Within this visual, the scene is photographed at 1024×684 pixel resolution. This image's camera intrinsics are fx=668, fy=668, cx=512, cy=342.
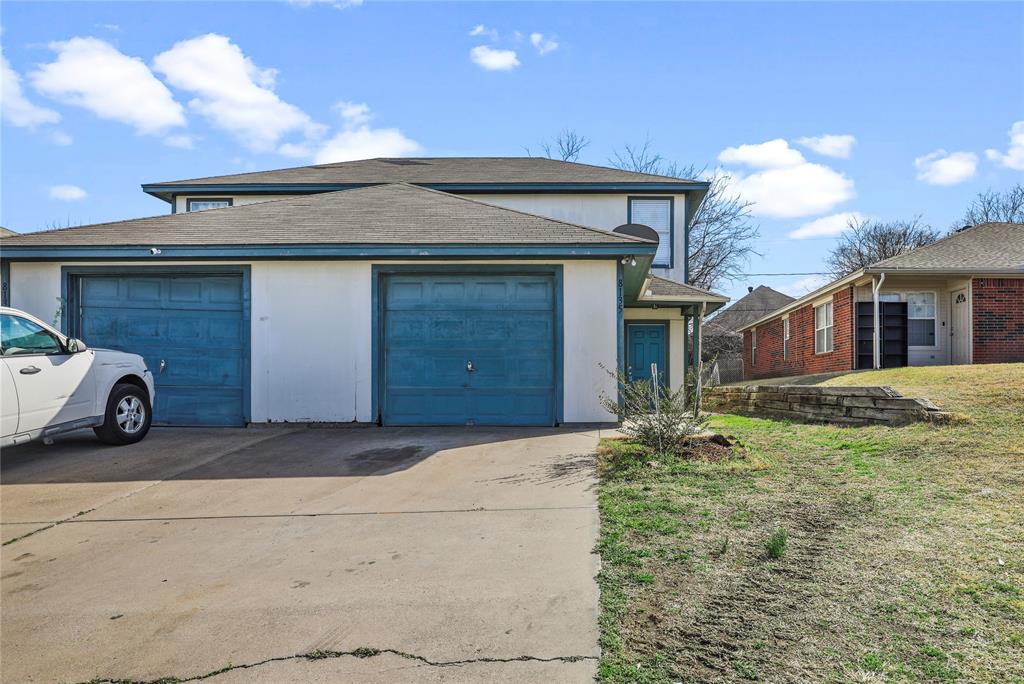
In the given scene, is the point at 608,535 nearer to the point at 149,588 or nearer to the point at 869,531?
the point at 869,531

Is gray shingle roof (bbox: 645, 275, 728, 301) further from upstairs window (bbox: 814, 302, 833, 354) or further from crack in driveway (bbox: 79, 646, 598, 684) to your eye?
crack in driveway (bbox: 79, 646, 598, 684)

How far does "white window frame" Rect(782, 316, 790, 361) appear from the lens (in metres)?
25.4

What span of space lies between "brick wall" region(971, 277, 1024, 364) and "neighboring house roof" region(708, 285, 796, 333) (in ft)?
74.4

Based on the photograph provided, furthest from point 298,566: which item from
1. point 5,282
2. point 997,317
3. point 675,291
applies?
point 997,317

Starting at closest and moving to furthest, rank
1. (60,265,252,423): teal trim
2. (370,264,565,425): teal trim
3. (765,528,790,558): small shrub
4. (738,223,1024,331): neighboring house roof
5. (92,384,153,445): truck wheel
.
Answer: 1. (765,528,790,558): small shrub
2. (92,384,153,445): truck wheel
3. (370,264,565,425): teal trim
4. (60,265,252,423): teal trim
5. (738,223,1024,331): neighboring house roof

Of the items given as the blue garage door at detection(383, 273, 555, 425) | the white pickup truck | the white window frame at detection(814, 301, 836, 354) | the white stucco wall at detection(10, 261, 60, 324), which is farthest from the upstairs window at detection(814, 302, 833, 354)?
the white stucco wall at detection(10, 261, 60, 324)

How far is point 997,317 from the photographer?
1723cm

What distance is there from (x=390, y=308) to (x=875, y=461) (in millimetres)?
6963

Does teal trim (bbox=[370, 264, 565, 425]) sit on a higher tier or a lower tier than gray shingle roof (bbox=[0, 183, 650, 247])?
lower

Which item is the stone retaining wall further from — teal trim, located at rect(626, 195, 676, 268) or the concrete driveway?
the concrete driveway

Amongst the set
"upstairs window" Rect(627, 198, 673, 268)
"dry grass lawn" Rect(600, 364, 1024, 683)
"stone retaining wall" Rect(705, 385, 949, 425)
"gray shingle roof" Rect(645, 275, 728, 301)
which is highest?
"upstairs window" Rect(627, 198, 673, 268)

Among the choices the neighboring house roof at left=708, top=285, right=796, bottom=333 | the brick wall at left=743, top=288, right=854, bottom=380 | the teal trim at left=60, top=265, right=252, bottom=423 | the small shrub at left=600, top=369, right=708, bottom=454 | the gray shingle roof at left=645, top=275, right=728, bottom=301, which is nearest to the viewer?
the small shrub at left=600, top=369, right=708, bottom=454

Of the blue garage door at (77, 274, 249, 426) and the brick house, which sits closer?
the blue garage door at (77, 274, 249, 426)

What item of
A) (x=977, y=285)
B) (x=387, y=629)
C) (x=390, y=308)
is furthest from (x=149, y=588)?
(x=977, y=285)
